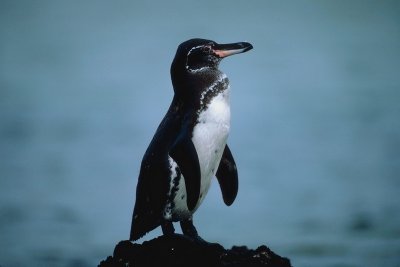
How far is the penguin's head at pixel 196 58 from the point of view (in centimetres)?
405

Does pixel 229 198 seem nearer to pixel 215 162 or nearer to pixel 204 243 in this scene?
pixel 215 162

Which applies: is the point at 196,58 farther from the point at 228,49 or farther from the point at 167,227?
the point at 167,227

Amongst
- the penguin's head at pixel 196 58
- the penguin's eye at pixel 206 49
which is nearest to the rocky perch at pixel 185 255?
the penguin's head at pixel 196 58

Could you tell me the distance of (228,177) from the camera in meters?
4.59

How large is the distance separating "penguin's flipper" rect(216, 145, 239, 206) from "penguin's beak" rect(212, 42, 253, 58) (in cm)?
87

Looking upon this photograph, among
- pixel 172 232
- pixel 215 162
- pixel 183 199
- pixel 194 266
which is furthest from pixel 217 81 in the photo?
pixel 194 266

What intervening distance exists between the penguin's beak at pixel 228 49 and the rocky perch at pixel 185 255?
1465 mm

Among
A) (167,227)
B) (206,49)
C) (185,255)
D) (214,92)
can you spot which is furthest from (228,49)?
(185,255)

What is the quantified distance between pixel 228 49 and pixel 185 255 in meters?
1.65

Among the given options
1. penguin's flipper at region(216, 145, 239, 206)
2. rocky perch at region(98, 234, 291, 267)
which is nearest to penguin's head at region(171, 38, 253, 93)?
penguin's flipper at region(216, 145, 239, 206)

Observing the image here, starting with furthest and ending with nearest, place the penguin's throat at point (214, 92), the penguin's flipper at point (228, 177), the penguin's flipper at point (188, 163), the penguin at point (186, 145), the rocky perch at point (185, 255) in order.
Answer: the penguin's flipper at point (228, 177)
the penguin's throat at point (214, 92)
the penguin at point (186, 145)
the penguin's flipper at point (188, 163)
the rocky perch at point (185, 255)

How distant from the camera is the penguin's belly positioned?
384cm

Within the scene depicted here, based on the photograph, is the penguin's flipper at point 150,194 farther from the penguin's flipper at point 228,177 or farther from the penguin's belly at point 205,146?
the penguin's flipper at point 228,177

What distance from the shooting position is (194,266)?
3311mm
